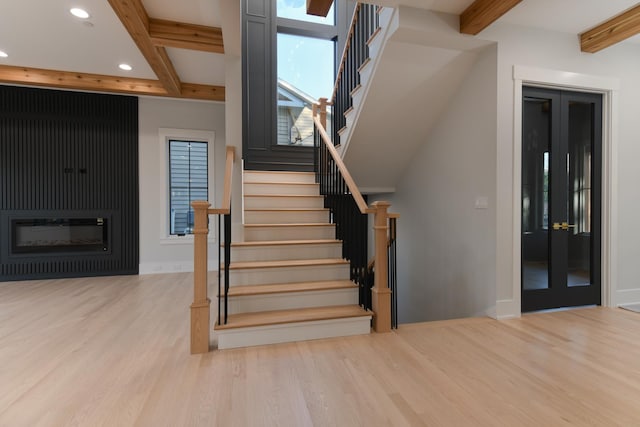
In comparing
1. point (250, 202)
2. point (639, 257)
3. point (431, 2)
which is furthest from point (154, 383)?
point (639, 257)

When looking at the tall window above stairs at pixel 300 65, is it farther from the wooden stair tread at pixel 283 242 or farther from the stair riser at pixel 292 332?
the stair riser at pixel 292 332

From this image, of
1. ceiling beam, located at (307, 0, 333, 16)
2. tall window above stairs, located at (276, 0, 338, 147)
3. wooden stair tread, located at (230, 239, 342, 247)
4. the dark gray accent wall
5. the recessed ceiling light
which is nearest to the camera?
ceiling beam, located at (307, 0, 333, 16)

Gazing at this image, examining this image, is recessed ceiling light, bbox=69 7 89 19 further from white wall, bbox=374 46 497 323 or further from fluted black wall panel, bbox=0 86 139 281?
white wall, bbox=374 46 497 323

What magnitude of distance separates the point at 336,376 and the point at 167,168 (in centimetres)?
476

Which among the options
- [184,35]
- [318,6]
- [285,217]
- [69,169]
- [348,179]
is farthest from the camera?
[69,169]

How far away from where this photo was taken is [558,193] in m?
3.02

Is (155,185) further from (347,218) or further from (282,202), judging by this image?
(347,218)

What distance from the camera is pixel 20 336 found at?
2.54m

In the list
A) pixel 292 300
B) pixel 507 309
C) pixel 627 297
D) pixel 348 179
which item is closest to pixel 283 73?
pixel 348 179

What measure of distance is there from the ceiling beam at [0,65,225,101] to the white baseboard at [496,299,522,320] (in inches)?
197

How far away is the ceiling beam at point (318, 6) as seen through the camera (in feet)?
6.51

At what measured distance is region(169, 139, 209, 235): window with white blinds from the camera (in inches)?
213

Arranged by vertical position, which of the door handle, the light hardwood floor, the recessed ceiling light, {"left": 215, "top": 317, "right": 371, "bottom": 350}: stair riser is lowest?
the light hardwood floor

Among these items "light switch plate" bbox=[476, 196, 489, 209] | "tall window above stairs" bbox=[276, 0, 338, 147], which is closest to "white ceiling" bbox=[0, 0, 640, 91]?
"tall window above stairs" bbox=[276, 0, 338, 147]
